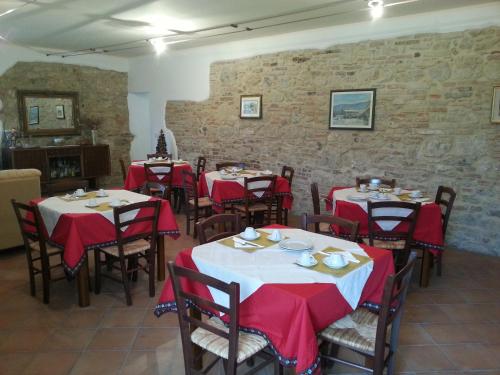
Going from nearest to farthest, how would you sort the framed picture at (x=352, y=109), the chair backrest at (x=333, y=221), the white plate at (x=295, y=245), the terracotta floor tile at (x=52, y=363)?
1. the white plate at (x=295, y=245)
2. the terracotta floor tile at (x=52, y=363)
3. the chair backrest at (x=333, y=221)
4. the framed picture at (x=352, y=109)

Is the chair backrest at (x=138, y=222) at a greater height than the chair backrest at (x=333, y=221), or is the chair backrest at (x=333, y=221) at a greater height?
the chair backrest at (x=333, y=221)

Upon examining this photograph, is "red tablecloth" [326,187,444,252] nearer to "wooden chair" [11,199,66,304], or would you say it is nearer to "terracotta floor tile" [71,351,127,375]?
"terracotta floor tile" [71,351,127,375]

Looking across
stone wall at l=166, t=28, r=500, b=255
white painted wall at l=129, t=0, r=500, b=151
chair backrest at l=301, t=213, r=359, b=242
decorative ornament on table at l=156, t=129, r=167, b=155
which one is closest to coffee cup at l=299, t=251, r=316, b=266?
chair backrest at l=301, t=213, r=359, b=242

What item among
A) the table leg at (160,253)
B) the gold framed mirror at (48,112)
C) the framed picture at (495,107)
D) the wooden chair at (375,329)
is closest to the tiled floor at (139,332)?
the table leg at (160,253)

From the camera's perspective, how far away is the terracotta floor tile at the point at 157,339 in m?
2.86

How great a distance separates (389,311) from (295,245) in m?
0.69

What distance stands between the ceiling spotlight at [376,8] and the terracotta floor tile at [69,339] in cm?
387

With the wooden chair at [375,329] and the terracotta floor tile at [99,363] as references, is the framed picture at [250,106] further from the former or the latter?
the wooden chair at [375,329]

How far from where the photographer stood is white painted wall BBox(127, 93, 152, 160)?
940cm

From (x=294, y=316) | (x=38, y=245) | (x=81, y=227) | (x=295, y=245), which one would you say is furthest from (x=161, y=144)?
(x=294, y=316)

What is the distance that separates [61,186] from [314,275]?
322 centimetres

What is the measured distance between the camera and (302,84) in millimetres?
6301

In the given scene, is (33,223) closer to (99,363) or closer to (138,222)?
(138,222)

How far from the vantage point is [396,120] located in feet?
17.6
